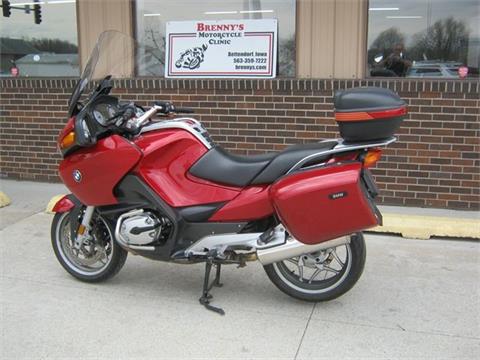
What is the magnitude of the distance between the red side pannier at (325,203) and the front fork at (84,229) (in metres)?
1.40

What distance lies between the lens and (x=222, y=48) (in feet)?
20.5

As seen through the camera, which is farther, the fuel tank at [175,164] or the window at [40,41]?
the window at [40,41]

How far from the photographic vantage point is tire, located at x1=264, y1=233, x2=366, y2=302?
3490mm

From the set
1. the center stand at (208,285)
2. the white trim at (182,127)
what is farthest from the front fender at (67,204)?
the center stand at (208,285)

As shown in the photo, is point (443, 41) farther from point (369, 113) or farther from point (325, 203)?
point (325, 203)

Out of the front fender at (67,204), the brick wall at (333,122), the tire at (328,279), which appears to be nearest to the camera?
the tire at (328,279)

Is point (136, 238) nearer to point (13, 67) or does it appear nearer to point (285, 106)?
point (285, 106)

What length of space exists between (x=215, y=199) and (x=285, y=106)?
2.72 metres

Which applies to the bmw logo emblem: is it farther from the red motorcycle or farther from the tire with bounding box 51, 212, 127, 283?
the tire with bounding box 51, 212, 127, 283

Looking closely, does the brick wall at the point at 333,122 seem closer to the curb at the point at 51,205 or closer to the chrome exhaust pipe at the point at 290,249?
the curb at the point at 51,205

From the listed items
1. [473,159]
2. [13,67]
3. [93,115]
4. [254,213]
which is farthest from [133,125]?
[13,67]

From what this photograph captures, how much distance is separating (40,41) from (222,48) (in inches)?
104

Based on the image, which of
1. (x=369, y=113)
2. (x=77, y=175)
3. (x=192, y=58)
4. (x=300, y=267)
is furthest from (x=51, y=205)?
(x=369, y=113)

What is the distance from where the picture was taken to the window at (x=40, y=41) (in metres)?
6.96
